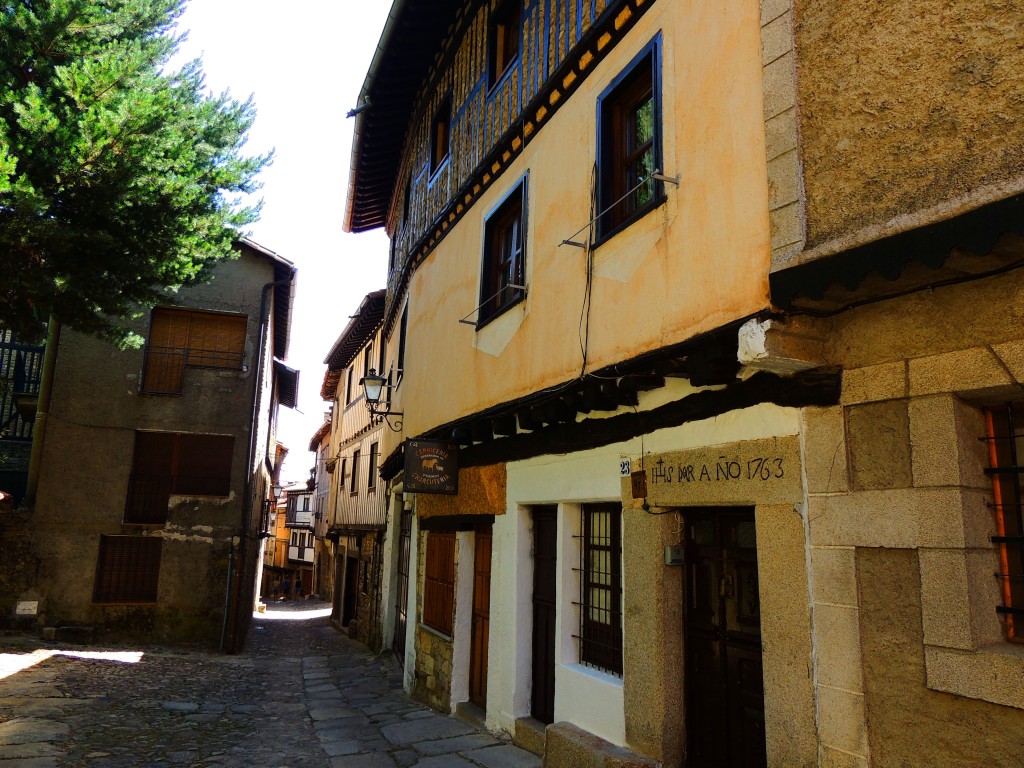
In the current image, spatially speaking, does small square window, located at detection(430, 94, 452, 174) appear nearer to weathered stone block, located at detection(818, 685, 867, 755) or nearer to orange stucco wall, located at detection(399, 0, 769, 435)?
orange stucco wall, located at detection(399, 0, 769, 435)

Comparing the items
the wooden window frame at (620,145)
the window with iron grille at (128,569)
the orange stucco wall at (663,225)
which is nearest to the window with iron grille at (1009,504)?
the orange stucco wall at (663,225)

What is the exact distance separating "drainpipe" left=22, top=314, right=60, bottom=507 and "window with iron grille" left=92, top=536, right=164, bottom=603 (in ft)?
5.27

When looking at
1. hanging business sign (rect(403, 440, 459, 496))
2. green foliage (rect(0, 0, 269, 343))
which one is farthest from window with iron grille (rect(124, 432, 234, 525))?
hanging business sign (rect(403, 440, 459, 496))

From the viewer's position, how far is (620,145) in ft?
19.2

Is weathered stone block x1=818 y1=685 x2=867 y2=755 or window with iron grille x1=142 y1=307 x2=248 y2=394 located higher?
window with iron grille x1=142 y1=307 x2=248 y2=394

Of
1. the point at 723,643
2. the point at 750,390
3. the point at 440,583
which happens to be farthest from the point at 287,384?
the point at 750,390

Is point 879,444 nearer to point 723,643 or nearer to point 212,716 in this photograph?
point 723,643

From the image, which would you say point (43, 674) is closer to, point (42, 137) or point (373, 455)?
point (42, 137)

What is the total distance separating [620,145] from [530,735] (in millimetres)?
5149

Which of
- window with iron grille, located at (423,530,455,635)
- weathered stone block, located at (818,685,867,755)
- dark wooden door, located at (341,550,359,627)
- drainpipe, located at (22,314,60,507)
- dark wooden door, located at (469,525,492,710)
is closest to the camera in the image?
weathered stone block, located at (818,685,867,755)

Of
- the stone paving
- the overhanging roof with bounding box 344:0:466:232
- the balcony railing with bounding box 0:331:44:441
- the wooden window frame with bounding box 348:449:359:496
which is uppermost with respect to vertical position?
the overhanging roof with bounding box 344:0:466:232

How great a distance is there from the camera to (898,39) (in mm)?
3469

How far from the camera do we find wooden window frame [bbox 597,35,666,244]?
17.9 feet

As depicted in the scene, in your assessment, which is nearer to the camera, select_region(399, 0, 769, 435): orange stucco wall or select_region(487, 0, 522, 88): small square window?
select_region(399, 0, 769, 435): orange stucco wall
